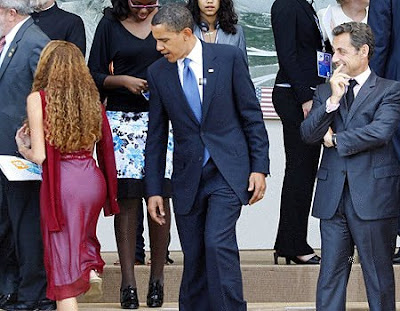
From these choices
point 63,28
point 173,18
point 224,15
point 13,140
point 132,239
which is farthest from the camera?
point 224,15

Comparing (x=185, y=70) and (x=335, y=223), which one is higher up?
(x=185, y=70)

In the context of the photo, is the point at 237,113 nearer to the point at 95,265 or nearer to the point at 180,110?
the point at 180,110

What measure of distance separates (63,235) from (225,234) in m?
0.87

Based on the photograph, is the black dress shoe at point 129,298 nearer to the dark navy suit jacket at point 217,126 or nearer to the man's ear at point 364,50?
the dark navy suit jacket at point 217,126

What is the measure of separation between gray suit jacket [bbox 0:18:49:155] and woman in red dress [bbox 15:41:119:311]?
0.27 m

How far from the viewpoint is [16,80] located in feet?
25.4

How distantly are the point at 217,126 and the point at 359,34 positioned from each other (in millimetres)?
910

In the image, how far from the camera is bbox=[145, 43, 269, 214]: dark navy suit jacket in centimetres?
729

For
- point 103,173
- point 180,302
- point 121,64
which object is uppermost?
point 121,64

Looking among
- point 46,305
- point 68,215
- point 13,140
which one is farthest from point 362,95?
point 46,305

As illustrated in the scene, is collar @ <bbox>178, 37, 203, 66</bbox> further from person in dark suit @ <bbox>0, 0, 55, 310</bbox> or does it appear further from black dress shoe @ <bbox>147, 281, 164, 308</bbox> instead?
black dress shoe @ <bbox>147, 281, 164, 308</bbox>

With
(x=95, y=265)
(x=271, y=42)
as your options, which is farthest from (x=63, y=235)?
(x=271, y=42)

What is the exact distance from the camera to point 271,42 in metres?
10.2

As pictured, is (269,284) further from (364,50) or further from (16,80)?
(16,80)
